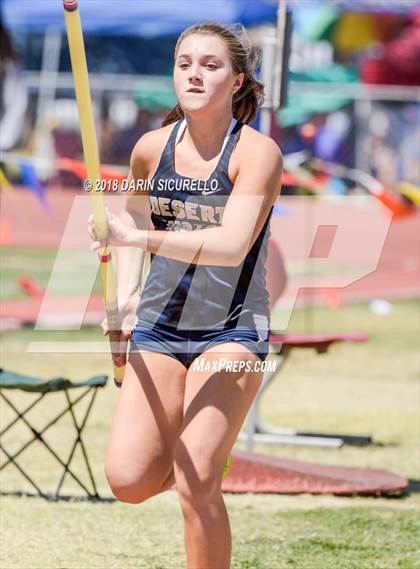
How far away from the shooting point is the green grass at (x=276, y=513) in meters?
5.75

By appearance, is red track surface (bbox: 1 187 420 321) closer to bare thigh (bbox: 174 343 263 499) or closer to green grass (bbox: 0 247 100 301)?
green grass (bbox: 0 247 100 301)

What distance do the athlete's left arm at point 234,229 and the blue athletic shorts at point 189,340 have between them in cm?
30

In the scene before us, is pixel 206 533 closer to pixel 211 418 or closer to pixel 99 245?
pixel 211 418

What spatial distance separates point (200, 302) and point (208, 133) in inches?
23.1

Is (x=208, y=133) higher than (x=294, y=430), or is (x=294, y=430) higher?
(x=208, y=133)

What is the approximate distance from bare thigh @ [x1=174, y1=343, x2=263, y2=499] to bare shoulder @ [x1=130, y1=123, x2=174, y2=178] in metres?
0.71

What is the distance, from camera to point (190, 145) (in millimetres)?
4328

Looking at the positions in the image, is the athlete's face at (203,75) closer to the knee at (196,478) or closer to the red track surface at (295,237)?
the knee at (196,478)

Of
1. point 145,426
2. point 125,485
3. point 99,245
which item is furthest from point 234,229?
point 125,485

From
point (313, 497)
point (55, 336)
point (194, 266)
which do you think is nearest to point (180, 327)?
point (194, 266)

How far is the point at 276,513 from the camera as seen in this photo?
21.8ft

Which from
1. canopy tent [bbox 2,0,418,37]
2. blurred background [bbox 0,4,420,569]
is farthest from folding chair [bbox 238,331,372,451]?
canopy tent [bbox 2,0,418,37]

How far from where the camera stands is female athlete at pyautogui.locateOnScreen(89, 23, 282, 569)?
400 centimetres

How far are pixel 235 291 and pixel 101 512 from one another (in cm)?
260
